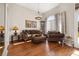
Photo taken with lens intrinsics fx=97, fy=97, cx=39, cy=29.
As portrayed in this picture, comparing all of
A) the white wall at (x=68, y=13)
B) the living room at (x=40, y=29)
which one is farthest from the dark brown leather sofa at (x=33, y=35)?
the white wall at (x=68, y=13)

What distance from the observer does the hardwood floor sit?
1752 millimetres

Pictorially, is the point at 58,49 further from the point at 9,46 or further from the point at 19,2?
the point at 19,2

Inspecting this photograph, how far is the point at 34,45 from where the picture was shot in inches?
73.8

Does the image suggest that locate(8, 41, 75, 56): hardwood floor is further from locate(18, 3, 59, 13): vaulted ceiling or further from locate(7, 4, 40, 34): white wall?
locate(18, 3, 59, 13): vaulted ceiling

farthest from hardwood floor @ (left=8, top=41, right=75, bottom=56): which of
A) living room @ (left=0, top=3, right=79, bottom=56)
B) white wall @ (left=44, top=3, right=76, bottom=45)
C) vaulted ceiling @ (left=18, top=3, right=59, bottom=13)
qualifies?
vaulted ceiling @ (left=18, top=3, right=59, bottom=13)

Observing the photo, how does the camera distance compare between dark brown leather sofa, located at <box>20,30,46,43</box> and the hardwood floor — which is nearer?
the hardwood floor

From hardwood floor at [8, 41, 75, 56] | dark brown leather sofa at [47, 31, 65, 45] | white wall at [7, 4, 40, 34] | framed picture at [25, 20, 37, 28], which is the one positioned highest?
white wall at [7, 4, 40, 34]

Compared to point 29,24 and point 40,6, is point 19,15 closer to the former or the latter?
point 29,24

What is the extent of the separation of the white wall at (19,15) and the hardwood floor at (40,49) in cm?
34

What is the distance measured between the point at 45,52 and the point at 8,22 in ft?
2.86

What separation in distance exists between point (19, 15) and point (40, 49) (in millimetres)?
758

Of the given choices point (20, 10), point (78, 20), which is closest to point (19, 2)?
point (20, 10)

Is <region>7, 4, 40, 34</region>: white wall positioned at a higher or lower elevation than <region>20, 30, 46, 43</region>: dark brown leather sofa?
higher

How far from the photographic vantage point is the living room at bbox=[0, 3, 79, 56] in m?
1.77
